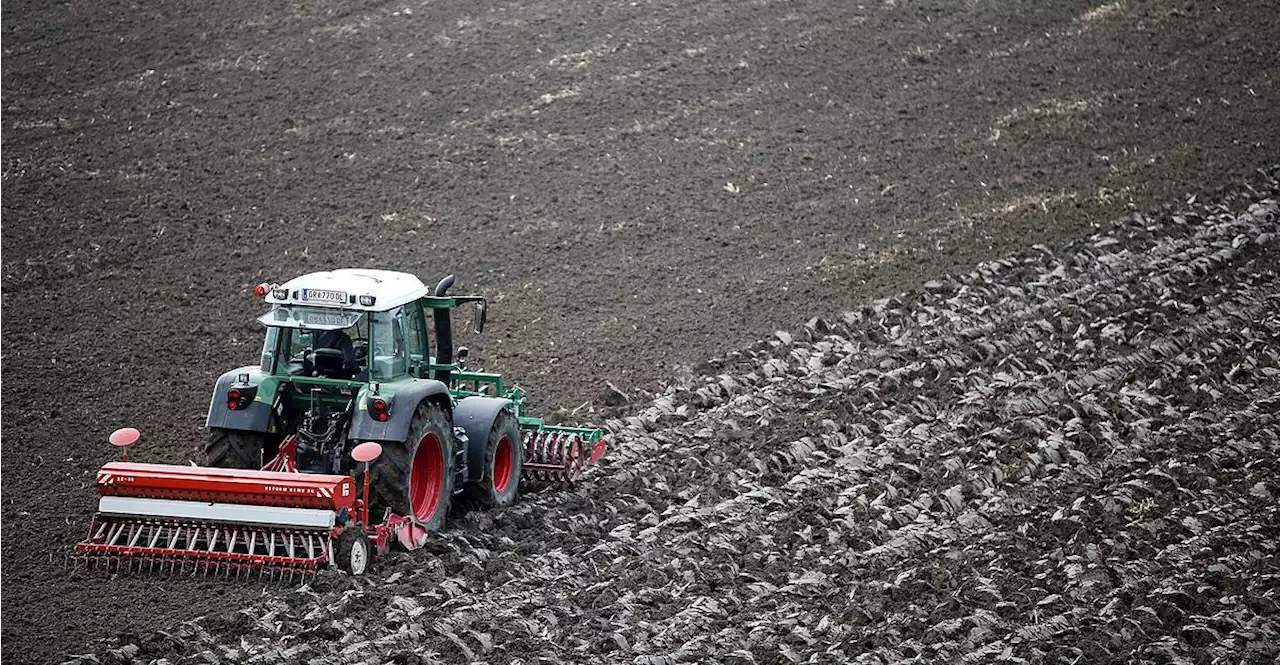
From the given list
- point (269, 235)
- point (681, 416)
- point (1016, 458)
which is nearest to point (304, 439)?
point (681, 416)

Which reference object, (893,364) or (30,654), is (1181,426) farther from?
(30,654)

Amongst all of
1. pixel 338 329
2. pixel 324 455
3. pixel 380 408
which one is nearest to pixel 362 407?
pixel 380 408

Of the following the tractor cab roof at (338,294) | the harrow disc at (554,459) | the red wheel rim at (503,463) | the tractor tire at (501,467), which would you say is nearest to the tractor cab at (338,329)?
the tractor cab roof at (338,294)

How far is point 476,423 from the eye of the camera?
12.4 metres

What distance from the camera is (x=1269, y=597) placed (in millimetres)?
9789

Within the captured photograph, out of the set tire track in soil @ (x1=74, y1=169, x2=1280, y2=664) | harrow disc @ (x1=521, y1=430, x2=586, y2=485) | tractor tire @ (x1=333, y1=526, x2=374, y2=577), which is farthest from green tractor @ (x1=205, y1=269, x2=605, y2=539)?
harrow disc @ (x1=521, y1=430, x2=586, y2=485)

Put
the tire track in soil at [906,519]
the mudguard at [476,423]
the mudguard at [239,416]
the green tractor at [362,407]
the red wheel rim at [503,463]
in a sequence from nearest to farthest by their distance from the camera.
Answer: the tire track in soil at [906,519], the green tractor at [362,407], the mudguard at [239,416], the mudguard at [476,423], the red wheel rim at [503,463]

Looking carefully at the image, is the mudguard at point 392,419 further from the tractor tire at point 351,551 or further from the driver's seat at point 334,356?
the tractor tire at point 351,551

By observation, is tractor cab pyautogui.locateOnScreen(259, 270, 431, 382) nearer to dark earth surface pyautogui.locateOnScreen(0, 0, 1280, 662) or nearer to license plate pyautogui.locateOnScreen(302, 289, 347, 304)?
license plate pyautogui.locateOnScreen(302, 289, 347, 304)

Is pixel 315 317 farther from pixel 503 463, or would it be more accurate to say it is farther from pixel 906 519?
pixel 906 519

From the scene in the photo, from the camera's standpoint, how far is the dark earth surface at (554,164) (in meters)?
16.9

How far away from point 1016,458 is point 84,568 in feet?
26.8

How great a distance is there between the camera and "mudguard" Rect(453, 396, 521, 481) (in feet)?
40.1

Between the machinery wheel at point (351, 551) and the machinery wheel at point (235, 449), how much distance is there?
47.4 inches
